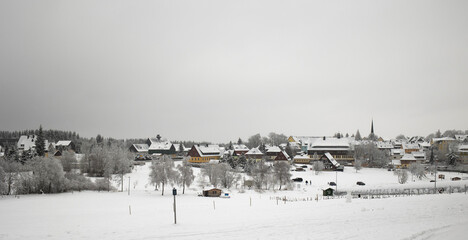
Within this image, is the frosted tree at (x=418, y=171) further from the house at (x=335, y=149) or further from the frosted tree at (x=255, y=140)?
the frosted tree at (x=255, y=140)

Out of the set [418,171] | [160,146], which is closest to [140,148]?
[160,146]

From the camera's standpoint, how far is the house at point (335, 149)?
102812 mm

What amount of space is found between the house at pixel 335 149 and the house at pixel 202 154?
34.5 meters

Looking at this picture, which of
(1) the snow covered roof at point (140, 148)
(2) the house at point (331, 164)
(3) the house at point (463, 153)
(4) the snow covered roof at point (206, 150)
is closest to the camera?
(2) the house at point (331, 164)

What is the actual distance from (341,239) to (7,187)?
46506 mm

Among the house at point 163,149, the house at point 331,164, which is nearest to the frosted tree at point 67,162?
the house at point 163,149

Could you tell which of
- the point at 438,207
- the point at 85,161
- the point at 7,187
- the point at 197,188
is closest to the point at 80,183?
the point at 7,187

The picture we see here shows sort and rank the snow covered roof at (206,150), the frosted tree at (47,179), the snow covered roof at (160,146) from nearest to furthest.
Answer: the frosted tree at (47,179), the snow covered roof at (206,150), the snow covered roof at (160,146)

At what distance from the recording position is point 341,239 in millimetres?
15266

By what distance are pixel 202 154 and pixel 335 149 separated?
46.9 meters

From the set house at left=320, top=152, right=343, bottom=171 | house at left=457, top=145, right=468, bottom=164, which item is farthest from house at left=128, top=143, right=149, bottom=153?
house at left=457, top=145, right=468, bottom=164

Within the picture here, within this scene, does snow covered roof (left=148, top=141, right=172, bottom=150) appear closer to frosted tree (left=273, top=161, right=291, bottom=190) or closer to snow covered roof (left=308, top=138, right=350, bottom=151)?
snow covered roof (left=308, top=138, right=350, bottom=151)

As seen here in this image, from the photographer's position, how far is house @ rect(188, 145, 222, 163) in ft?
300

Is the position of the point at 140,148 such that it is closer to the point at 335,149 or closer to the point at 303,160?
the point at 303,160
